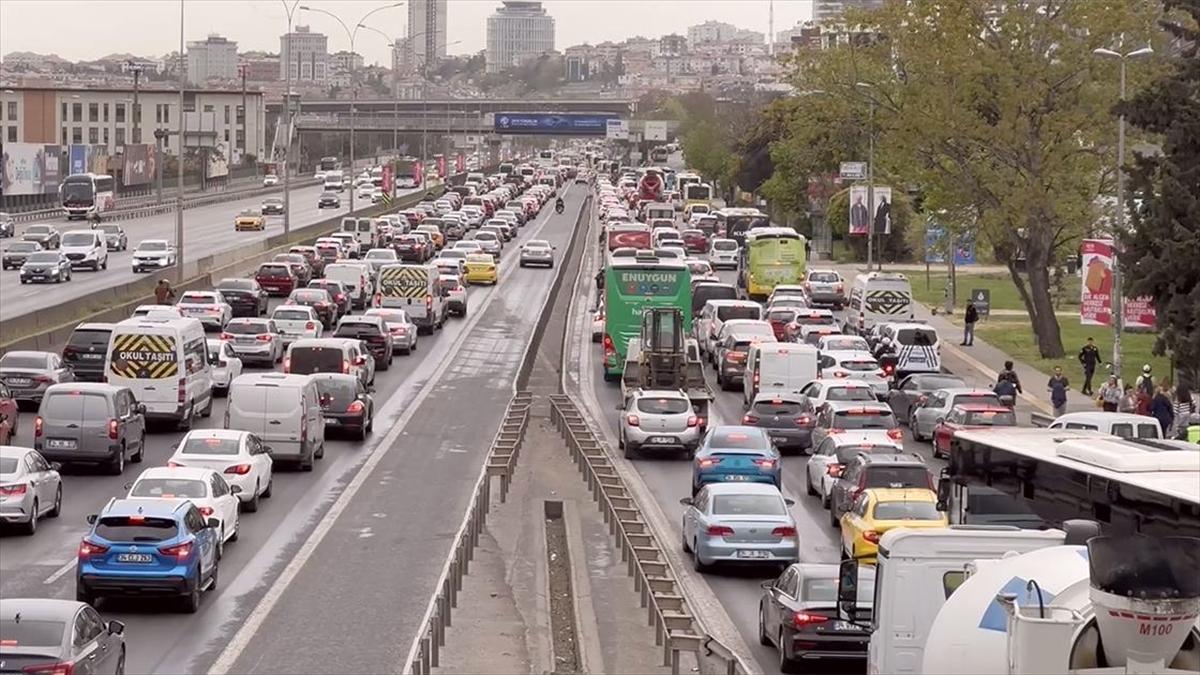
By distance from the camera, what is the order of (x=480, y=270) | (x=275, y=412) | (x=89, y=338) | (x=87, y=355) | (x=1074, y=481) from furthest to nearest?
(x=480, y=270) → (x=89, y=338) → (x=87, y=355) → (x=275, y=412) → (x=1074, y=481)

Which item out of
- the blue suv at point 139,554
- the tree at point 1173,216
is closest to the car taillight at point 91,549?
the blue suv at point 139,554

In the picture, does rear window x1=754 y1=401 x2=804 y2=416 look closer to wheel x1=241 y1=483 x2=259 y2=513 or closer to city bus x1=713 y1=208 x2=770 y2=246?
wheel x1=241 y1=483 x2=259 y2=513

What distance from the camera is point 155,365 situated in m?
40.7

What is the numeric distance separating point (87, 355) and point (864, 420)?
665 inches

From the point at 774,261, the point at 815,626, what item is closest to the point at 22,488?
the point at 815,626

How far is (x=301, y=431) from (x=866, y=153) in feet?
258

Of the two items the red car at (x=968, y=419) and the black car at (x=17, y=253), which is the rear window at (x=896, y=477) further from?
the black car at (x=17, y=253)

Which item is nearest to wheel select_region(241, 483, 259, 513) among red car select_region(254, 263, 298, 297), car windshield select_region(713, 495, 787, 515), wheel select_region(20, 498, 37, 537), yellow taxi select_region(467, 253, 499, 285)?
wheel select_region(20, 498, 37, 537)

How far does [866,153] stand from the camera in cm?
11250

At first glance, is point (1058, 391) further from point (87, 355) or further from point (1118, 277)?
point (87, 355)

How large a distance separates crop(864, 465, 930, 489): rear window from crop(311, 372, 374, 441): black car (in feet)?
47.8

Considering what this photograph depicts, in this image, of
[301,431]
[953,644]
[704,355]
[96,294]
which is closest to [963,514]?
[953,644]

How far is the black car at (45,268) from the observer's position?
76062mm

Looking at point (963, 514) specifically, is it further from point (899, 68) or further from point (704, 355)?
point (899, 68)
